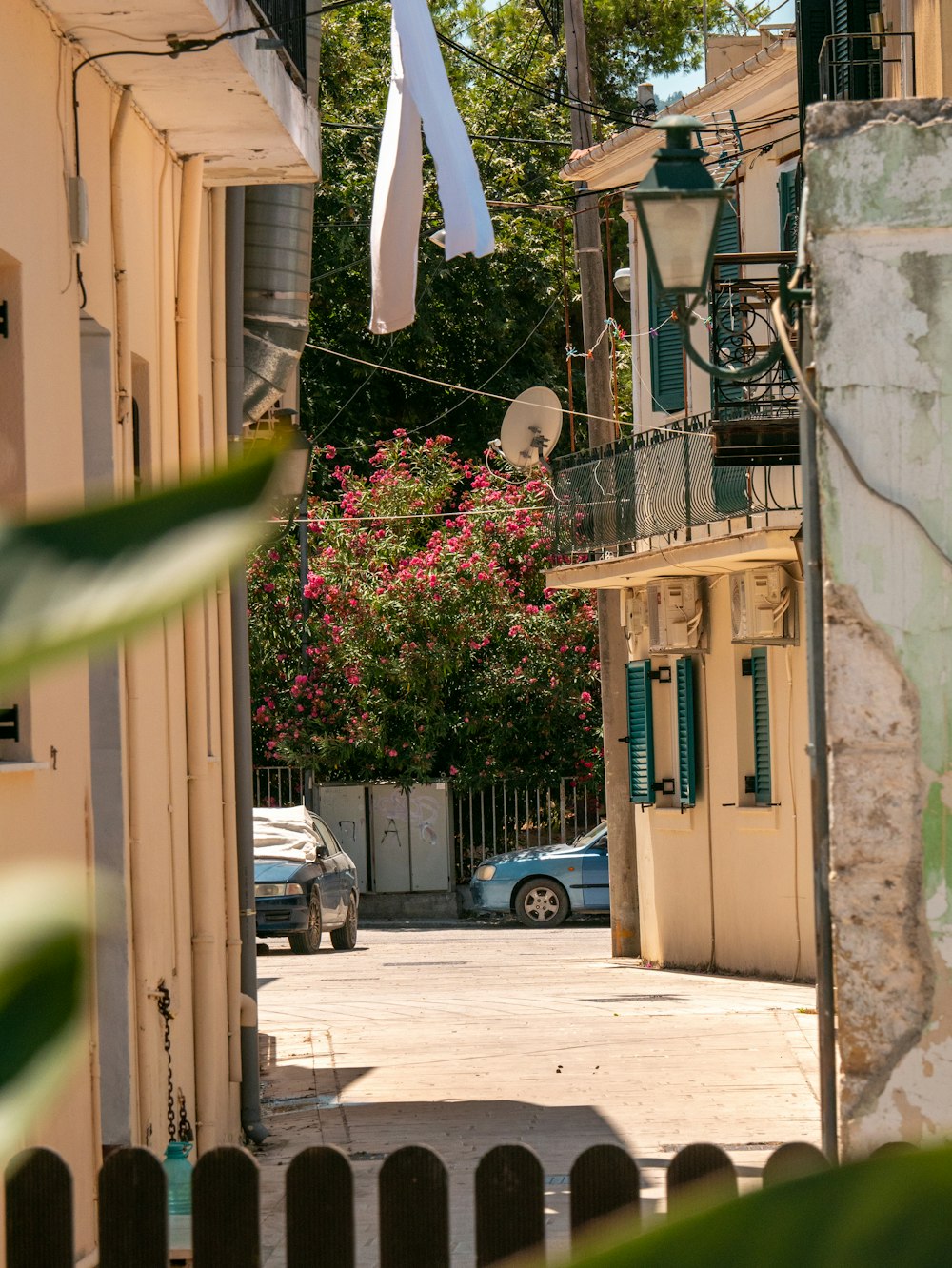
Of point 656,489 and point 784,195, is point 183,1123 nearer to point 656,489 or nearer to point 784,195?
point 656,489

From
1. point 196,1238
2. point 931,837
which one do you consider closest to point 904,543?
point 931,837

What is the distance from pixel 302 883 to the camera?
67.2 ft

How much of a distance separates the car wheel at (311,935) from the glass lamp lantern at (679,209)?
1498 cm

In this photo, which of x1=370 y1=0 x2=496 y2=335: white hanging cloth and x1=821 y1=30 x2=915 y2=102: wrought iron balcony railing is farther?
x1=821 y1=30 x2=915 y2=102: wrought iron balcony railing

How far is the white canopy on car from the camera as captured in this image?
20.6 m

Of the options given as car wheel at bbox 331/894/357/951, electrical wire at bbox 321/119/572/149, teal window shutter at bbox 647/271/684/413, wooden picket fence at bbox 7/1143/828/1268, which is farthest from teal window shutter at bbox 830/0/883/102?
car wheel at bbox 331/894/357/951

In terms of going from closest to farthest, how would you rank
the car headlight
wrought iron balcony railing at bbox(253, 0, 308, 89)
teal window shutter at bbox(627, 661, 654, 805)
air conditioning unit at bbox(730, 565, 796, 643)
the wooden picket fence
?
1. the wooden picket fence
2. wrought iron balcony railing at bbox(253, 0, 308, 89)
3. air conditioning unit at bbox(730, 565, 796, 643)
4. teal window shutter at bbox(627, 661, 654, 805)
5. the car headlight

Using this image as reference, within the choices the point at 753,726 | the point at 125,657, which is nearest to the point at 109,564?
the point at 125,657

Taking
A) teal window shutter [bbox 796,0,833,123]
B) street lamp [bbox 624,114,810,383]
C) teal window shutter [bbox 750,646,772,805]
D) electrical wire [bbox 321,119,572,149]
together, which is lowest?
teal window shutter [bbox 750,646,772,805]

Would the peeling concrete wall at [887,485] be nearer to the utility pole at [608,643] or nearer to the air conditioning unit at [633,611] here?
the air conditioning unit at [633,611]

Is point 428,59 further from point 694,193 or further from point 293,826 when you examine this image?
point 293,826

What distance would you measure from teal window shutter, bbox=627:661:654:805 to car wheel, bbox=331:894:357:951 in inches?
151

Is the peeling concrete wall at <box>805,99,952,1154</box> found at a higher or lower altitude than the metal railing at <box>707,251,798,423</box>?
lower

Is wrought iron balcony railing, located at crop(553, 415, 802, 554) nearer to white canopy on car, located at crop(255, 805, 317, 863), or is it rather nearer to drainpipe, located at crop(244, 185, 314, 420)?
white canopy on car, located at crop(255, 805, 317, 863)
